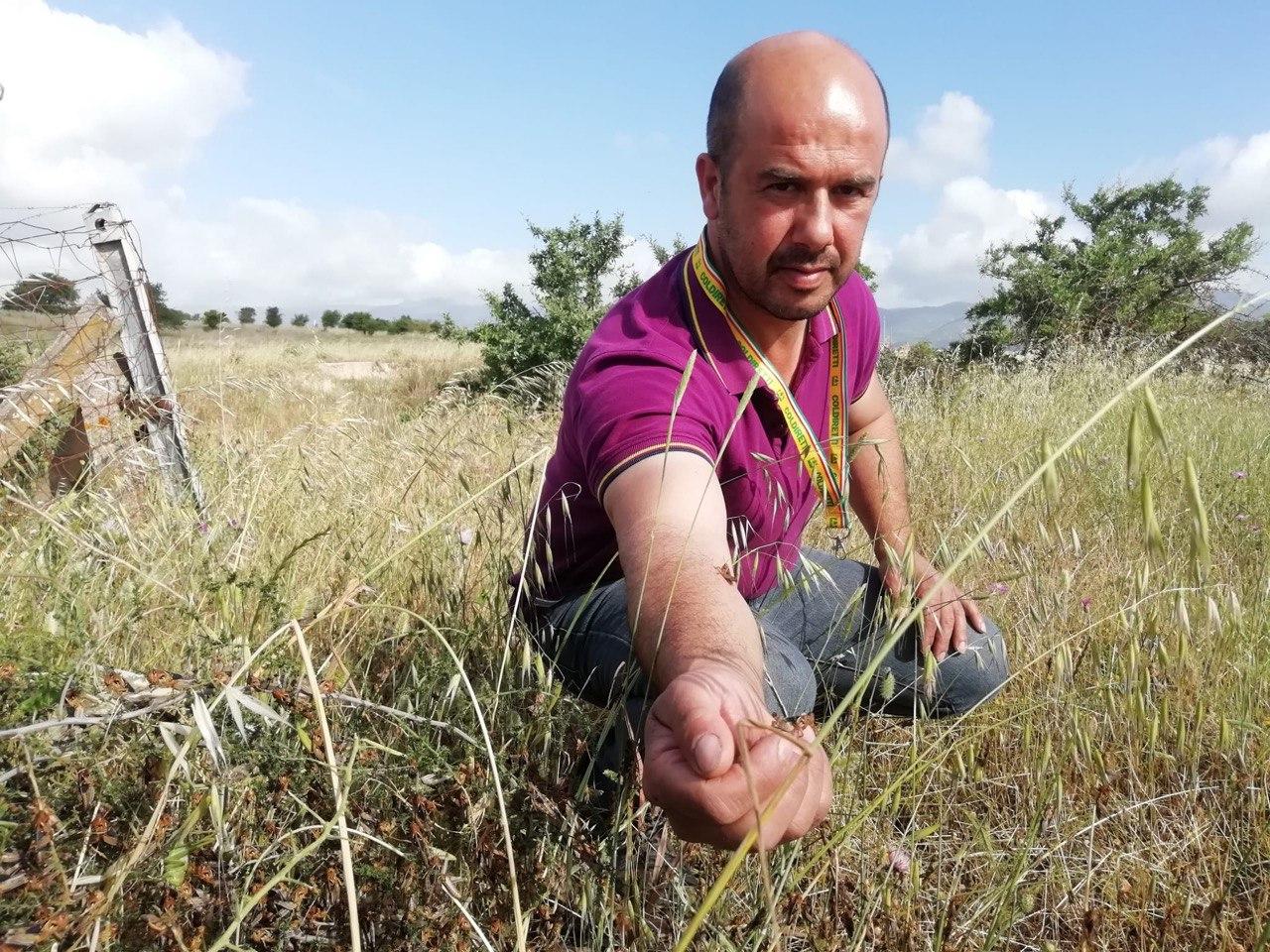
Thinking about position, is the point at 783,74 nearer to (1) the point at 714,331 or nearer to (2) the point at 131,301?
(1) the point at 714,331

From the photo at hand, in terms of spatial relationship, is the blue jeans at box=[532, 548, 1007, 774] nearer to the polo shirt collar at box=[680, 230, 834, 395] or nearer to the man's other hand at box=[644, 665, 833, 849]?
the polo shirt collar at box=[680, 230, 834, 395]

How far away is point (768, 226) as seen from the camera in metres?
1.97

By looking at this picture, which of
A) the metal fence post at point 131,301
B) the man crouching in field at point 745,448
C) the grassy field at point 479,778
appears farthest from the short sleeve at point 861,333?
the metal fence post at point 131,301

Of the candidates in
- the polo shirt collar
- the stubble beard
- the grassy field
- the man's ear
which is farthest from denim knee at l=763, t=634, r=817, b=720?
the man's ear

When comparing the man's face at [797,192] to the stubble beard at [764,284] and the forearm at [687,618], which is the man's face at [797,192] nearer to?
the stubble beard at [764,284]

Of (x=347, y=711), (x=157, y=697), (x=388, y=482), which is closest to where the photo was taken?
(x=157, y=697)

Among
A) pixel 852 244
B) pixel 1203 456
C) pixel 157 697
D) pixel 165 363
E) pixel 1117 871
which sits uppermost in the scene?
pixel 852 244

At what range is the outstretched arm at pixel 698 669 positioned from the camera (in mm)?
785

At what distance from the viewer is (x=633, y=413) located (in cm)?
156

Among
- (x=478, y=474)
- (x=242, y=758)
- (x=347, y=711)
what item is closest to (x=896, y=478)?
(x=478, y=474)

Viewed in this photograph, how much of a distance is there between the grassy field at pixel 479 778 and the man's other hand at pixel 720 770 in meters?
0.09

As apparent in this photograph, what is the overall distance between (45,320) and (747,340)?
2748 mm

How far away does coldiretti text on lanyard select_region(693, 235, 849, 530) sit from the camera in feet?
6.18

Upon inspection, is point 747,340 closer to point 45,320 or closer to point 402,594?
point 402,594
